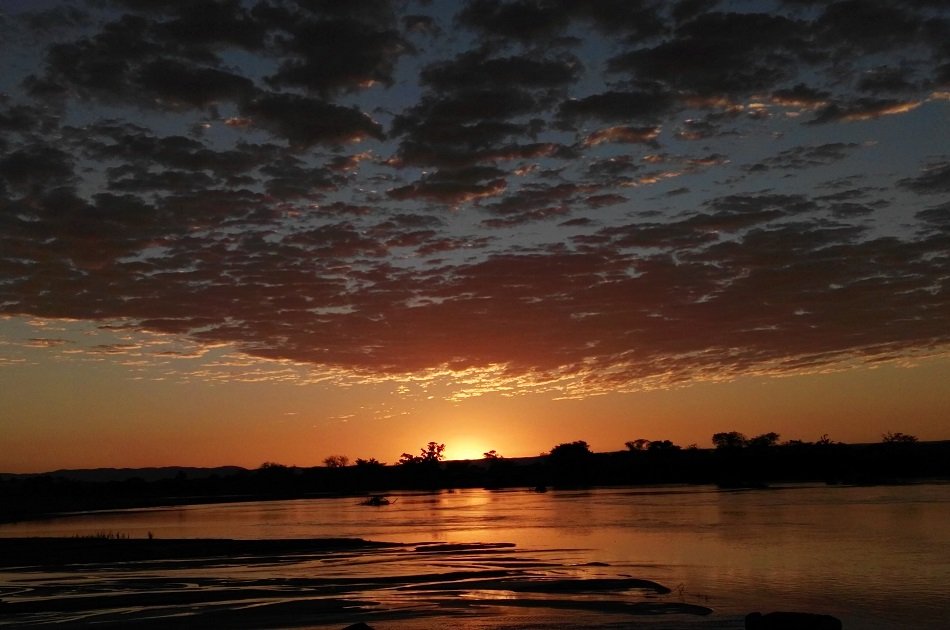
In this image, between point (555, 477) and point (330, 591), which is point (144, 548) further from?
point (555, 477)

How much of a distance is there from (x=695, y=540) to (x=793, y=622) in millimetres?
27823

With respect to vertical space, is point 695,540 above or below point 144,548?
below

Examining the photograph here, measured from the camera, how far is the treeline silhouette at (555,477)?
13425 centimetres

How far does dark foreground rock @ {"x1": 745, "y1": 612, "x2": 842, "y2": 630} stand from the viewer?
22531 mm

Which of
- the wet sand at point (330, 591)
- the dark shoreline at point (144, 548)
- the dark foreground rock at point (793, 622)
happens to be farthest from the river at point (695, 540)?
the dark shoreline at point (144, 548)

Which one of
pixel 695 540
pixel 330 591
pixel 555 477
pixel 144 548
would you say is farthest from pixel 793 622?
pixel 555 477

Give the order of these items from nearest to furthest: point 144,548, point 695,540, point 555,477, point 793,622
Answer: point 793,622, point 695,540, point 144,548, point 555,477

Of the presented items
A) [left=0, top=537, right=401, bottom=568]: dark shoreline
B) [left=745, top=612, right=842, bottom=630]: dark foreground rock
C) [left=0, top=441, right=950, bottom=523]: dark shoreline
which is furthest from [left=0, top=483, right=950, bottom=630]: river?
[left=0, top=441, right=950, bottom=523]: dark shoreline

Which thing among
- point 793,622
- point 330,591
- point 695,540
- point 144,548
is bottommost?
point 793,622

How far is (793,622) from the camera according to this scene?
2256cm

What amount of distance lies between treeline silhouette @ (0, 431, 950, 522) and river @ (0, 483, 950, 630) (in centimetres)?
3861

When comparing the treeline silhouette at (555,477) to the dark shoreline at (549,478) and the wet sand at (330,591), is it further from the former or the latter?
the wet sand at (330,591)

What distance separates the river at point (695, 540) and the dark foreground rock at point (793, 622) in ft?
7.33

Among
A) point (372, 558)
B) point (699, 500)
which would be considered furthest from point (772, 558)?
point (699, 500)
